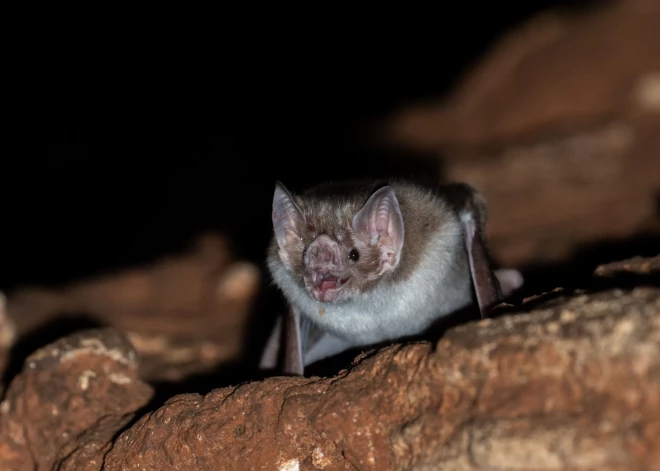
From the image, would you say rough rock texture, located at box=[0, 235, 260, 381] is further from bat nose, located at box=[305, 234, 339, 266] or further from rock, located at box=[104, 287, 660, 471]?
rock, located at box=[104, 287, 660, 471]

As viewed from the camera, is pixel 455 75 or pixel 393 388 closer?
pixel 393 388

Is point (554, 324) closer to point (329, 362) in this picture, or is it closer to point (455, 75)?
point (329, 362)

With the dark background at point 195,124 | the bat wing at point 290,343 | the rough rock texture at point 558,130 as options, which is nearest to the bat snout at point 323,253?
the bat wing at point 290,343

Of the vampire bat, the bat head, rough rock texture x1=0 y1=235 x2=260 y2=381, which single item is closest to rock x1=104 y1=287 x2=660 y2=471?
the bat head

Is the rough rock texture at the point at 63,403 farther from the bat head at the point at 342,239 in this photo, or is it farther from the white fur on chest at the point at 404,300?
the bat head at the point at 342,239

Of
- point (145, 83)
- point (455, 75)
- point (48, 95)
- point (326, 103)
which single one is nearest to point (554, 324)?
point (48, 95)
